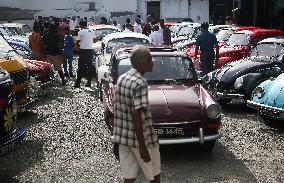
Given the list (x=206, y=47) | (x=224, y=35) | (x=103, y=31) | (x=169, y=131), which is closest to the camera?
(x=169, y=131)

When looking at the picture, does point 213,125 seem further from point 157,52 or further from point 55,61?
point 55,61

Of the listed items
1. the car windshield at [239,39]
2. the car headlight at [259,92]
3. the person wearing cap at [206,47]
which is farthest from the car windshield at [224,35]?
the car headlight at [259,92]

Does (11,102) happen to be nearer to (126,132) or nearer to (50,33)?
(126,132)

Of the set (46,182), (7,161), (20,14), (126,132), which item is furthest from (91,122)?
(20,14)

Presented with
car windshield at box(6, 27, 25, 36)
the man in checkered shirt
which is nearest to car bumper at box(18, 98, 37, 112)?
the man in checkered shirt

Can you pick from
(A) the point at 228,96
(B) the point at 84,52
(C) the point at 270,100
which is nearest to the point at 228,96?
(A) the point at 228,96

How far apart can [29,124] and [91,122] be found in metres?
1.17

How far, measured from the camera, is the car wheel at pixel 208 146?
6940 millimetres

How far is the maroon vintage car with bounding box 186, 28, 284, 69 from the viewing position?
1310 centimetres

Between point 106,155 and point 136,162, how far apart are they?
8.88ft

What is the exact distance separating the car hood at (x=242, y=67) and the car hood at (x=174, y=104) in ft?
10.00

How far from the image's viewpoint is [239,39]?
1378cm

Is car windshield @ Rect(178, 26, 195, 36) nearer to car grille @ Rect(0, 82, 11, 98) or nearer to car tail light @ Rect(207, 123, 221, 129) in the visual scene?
car tail light @ Rect(207, 123, 221, 129)

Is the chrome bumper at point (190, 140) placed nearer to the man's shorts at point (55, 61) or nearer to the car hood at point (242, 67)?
the car hood at point (242, 67)
